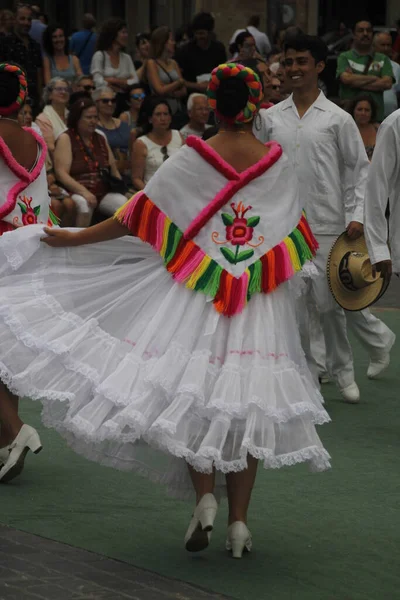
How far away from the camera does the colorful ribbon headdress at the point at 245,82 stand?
577 centimetres

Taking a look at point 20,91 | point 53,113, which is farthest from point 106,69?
point 20,91

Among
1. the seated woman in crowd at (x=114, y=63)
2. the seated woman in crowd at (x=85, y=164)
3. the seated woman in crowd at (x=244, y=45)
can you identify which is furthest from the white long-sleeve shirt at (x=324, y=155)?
the seated woman in crowd at (x=244, y=45)

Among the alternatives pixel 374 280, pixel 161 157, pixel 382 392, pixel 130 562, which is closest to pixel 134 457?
pixel 130 562

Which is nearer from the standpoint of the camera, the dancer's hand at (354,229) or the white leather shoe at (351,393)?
the dancer's hand at (354,229)

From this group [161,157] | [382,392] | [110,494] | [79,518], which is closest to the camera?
[79,518]

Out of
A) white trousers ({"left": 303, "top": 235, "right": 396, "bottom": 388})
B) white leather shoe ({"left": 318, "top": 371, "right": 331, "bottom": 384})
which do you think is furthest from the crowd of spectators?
white trousers ({"left": 303, "top": 235, "right": 396, "bottom": 388})

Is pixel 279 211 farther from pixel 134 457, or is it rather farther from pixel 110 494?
pixel 110 494

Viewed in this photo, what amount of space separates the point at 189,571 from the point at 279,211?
1.52m

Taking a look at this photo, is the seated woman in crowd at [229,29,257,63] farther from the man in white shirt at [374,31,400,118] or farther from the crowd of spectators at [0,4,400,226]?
the man in white shirt at [374,31,400,118]

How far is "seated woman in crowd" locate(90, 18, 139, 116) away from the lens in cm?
1747

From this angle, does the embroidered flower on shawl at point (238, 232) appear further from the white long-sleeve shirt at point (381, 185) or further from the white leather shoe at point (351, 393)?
the white leather shoe at point (351, 393)

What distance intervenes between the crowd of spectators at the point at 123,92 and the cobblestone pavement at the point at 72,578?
6.28m

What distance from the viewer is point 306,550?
5.89 metres

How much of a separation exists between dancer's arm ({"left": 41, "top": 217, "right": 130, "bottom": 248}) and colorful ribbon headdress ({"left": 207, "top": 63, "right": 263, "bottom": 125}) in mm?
630
